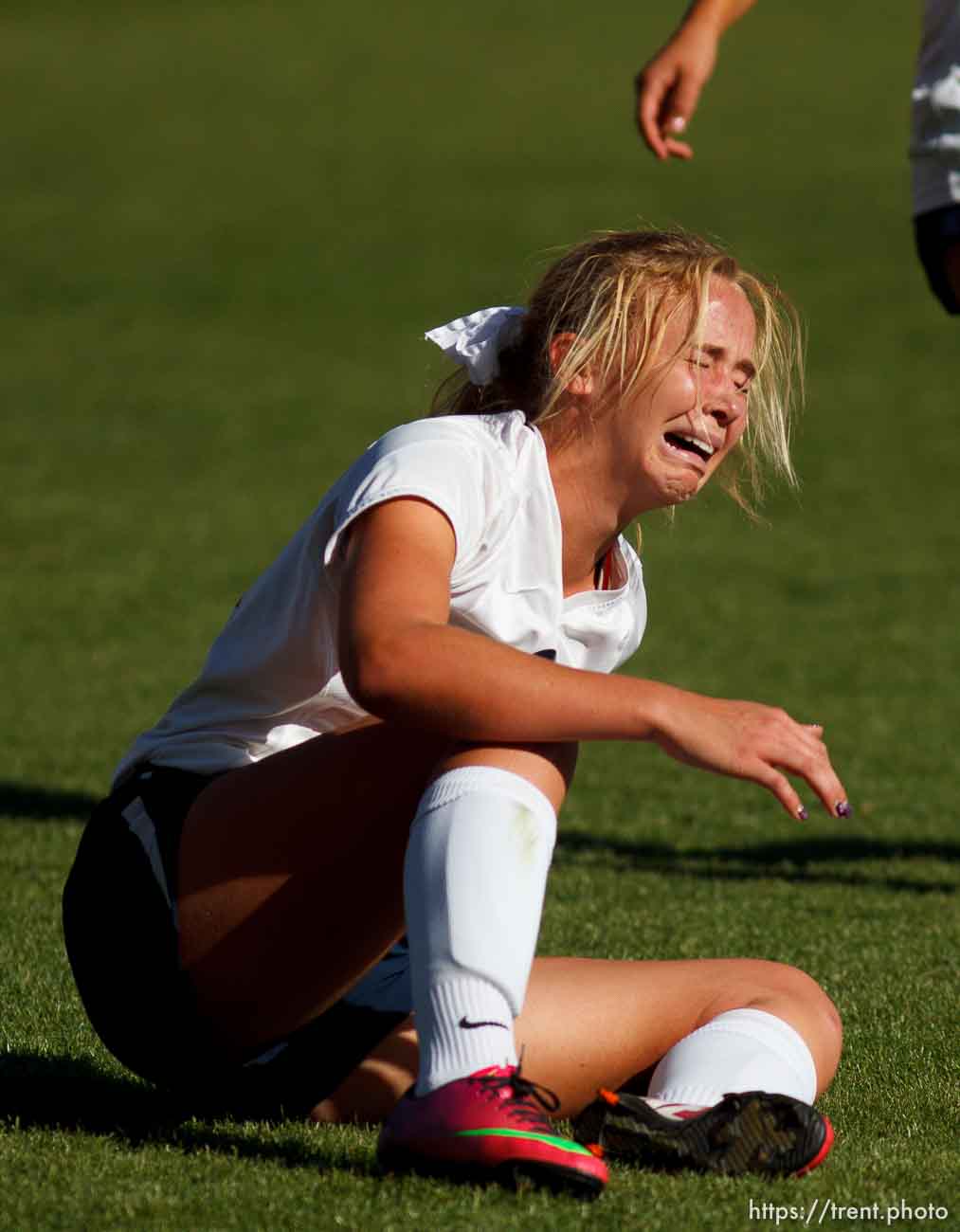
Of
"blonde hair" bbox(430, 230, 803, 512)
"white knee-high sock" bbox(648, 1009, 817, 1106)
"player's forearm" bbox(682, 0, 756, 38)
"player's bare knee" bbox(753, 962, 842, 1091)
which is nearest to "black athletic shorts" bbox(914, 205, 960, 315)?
"player's forearm" bbox(682, 0, 756, 38)

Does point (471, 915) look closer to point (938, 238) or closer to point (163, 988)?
point (163, 988)

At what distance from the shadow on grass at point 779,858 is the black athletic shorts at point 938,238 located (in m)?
1.72

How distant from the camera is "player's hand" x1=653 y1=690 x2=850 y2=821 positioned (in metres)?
2.22

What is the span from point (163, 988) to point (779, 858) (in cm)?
298

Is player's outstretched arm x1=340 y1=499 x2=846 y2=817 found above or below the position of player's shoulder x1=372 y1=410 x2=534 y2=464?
below

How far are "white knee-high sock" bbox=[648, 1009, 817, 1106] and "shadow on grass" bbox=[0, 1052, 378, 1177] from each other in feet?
1.37

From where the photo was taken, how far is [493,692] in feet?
7.37

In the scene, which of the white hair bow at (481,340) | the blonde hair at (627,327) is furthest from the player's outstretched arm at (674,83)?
the white hair bow at (481,340)

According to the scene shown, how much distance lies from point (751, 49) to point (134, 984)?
1193 inches

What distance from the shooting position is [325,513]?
2592 mm

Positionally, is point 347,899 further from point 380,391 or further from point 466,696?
point 380,391

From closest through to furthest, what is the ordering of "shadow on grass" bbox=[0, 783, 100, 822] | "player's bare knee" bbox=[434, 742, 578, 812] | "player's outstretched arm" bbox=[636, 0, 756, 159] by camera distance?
"player's bare knee" bbox=[434, 742, 578, 812] → "player's outstretched arm" bbox=[636, 0, 756, 159] → "shadow on grass" bbox=[0, 783, 100, 822]

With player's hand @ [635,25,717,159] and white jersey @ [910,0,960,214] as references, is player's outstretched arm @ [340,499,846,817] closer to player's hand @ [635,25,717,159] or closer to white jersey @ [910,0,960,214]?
player's hand @ [635,25,717,159]

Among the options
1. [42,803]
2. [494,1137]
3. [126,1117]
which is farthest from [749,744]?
[42,803]
